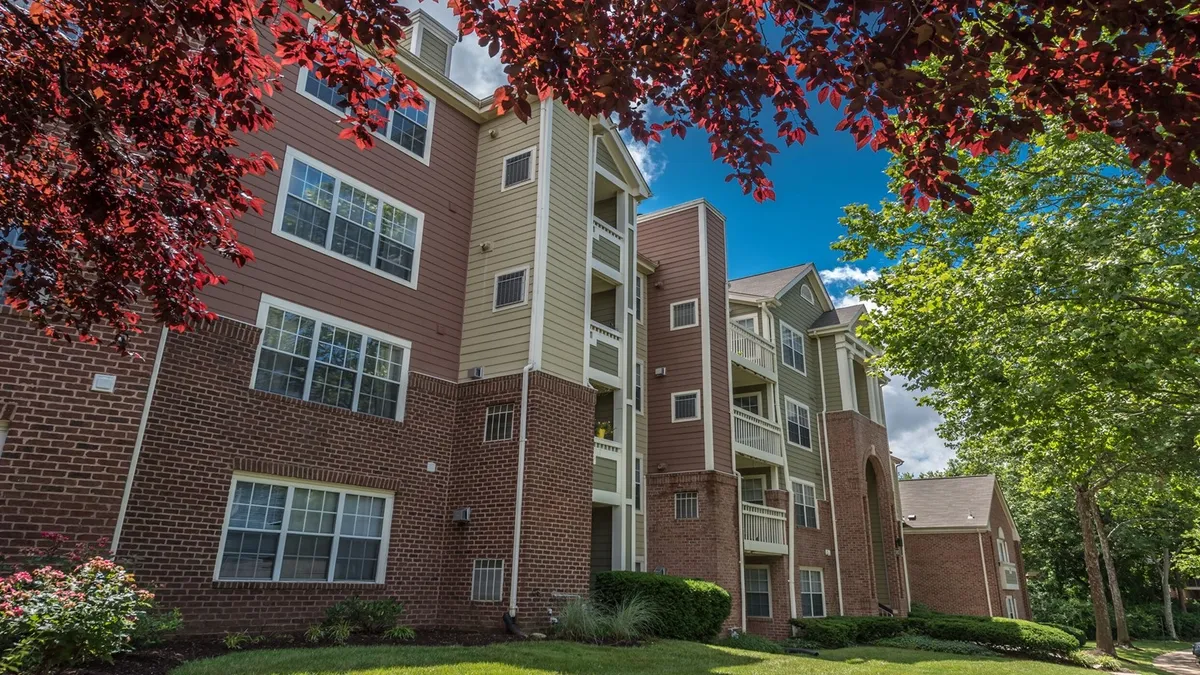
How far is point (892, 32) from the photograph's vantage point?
4.04m

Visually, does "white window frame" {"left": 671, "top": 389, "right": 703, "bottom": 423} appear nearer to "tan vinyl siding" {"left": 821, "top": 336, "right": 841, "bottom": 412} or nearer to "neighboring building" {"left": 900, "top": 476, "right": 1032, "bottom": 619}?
"tan vinyl siding" {"left": 821, "top": 336, "right": 841, "bottom": 412}

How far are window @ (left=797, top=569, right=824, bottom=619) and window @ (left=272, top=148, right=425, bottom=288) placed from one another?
16320mm

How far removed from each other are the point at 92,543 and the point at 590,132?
12.9 meters

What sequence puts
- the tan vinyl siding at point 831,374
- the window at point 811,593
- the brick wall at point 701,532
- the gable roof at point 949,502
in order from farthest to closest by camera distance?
the gable roof at point 949,502 < the tan vinyl siding at point 831,374 < the window at point 811,593 < the brick wall at point 701,532

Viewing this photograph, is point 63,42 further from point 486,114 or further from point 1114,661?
point 1114,661

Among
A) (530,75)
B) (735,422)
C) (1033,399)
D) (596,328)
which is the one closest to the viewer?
(530,75)

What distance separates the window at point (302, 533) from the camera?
10742 mm

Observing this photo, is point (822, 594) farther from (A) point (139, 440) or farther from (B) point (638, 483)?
(A) point (139, 440)

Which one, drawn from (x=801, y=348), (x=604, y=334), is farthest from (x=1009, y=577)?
(x=604, y=334)

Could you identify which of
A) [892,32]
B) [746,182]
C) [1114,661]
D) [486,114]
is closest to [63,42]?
[746,182]

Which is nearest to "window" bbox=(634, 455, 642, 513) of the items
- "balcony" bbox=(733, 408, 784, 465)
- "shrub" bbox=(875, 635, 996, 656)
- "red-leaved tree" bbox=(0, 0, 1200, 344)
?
"balcony" bbox=(733, 408, 784, 465)

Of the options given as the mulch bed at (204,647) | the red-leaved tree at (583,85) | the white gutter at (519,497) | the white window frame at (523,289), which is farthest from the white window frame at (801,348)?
the red-leaved tree at (583,85)

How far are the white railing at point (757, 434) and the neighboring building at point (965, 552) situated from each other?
15570mm

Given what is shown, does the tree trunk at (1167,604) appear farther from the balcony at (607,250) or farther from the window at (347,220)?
the window at (347,220)
